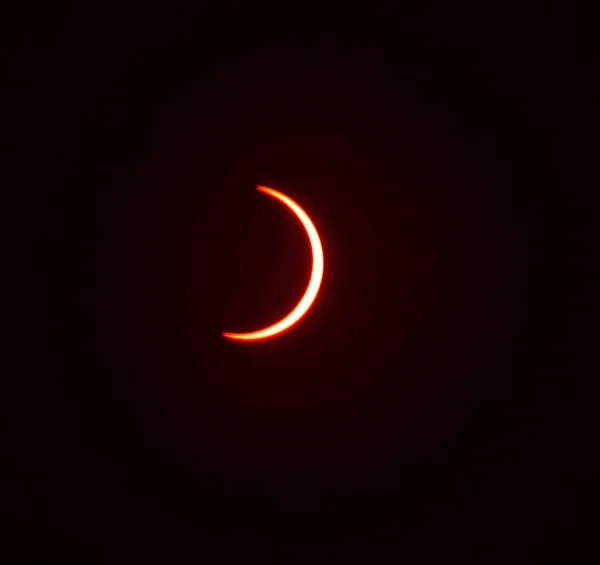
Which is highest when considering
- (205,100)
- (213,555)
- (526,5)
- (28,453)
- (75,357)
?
(526,5)

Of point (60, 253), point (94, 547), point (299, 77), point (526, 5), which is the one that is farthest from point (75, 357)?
point (526, 5)

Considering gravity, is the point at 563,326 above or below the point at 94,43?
below

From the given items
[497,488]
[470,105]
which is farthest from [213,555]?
[470,105]

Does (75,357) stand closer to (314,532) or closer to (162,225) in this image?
(162,225)
